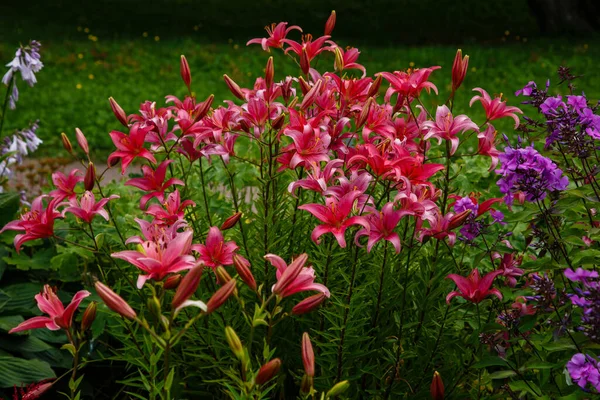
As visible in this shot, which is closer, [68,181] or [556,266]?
[556,266]

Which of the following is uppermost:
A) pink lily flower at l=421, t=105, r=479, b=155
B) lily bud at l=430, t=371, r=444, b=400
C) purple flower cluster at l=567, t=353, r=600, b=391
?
pink lily flower at l=421, t=105, r=479, b=155

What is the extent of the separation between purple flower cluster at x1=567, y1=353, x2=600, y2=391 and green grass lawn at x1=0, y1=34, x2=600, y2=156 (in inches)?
276

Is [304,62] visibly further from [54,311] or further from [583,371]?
[583,371]

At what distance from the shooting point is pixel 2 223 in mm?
3576

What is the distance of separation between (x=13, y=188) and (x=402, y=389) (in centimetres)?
481

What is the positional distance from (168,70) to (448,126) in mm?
10231

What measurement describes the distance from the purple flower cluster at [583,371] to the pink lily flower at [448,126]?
2.33ft

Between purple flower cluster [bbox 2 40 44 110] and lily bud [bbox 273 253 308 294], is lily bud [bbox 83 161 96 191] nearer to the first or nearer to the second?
lily bud [bbox 273 253 308 294]

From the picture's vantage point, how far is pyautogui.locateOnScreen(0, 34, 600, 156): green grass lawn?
9.26 meters

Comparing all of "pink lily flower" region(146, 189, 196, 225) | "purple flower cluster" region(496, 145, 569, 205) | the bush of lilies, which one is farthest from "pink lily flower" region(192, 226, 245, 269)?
"purple flower cluster" region(496, 145, 569, 205)

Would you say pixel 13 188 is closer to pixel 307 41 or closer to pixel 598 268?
pixel 307 41

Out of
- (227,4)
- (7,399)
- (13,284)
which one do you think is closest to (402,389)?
(7,399)

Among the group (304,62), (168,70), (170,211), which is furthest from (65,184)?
(168,70)

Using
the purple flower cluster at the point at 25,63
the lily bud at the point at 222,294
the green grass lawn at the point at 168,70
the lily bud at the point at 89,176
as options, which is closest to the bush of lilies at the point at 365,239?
the lily bud at the point at 89,176
